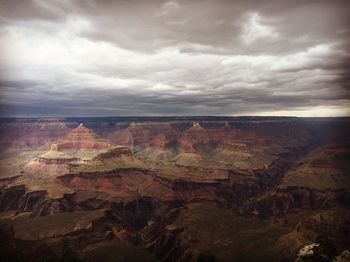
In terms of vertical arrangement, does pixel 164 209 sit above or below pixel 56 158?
below

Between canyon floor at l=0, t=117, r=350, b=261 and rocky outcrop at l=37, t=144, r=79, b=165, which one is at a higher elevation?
rocky outcrop at l=37, t=144, r=79, b=165

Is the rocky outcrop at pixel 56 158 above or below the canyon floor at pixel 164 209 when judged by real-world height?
above

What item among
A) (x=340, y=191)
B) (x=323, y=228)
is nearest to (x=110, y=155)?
(x=340, y=191)

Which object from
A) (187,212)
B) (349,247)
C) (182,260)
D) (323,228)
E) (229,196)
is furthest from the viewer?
(229,196)

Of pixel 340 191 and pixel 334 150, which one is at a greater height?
pixel 334 150

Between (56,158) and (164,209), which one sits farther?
(56,158)

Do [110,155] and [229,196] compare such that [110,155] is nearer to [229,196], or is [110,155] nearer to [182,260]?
[229,196]

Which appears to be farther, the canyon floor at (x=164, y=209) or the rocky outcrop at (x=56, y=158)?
the rocky outcrop at (x=56, y=158)

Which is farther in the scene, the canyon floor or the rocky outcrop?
the rocky outcrop
